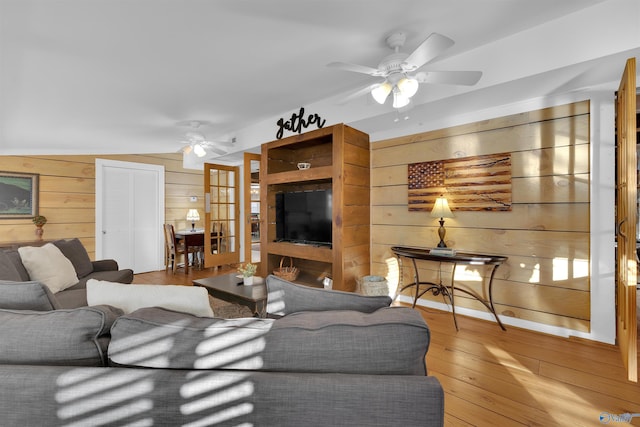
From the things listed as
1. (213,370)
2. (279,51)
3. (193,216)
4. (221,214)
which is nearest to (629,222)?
(213,370)

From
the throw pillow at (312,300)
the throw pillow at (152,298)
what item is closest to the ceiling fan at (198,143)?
the throw pillow at (152,298)

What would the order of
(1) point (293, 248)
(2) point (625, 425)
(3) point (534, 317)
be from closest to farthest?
(2) point (625, 425) < (3) point (534, 317) < (1) point (293, 248)

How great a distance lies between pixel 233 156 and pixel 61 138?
2.34 m

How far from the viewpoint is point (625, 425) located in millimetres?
1562

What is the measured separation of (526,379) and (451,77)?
2.12 metres

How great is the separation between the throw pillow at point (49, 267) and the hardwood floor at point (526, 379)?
3162 millimetres

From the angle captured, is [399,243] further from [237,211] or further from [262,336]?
[237,211]

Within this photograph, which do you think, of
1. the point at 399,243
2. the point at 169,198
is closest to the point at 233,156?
the point at 169,198

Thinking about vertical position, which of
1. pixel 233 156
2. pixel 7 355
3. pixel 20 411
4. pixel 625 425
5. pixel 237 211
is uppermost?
pixel 233 156

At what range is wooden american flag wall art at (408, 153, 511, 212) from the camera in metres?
2.86

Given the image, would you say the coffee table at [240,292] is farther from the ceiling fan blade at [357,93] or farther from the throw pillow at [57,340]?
the ceiling fan blade at [357,93]

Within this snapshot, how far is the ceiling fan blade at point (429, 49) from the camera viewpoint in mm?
1693

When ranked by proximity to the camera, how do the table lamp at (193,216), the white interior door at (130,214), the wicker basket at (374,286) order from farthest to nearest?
the table lamp at (193,216)
the white interior door at (130,214)
the wicker basket at (374,286)

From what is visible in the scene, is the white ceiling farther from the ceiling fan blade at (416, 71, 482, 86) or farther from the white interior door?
the white interior door
